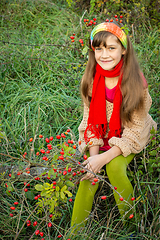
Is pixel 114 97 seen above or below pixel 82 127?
above

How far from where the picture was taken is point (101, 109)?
1.75 meters

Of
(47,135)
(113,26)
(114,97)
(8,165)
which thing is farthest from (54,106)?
(113,26)

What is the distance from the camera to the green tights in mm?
1530

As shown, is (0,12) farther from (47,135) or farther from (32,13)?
(47,135)

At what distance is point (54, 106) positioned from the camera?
259cm

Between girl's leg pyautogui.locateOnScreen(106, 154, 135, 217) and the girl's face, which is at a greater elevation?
the girl's face

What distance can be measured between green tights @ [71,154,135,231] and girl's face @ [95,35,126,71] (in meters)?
0.64

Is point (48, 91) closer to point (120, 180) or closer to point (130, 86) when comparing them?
point (130, 86)

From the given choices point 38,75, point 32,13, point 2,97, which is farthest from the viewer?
point 32,13

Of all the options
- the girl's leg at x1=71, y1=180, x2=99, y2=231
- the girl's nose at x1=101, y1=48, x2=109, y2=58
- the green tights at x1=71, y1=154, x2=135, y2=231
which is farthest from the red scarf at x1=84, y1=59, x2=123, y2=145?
the girl's leg at x1=71, y1=180, x2=99, y2=231

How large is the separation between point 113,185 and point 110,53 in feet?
2.89

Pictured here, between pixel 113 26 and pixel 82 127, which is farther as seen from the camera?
pixel 82 127

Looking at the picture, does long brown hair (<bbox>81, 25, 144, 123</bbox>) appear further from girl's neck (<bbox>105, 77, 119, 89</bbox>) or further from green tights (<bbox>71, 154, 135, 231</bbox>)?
green tights (<bbox>71, 154, 135, 231</bbox>)

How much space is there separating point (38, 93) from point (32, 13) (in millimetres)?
2069
